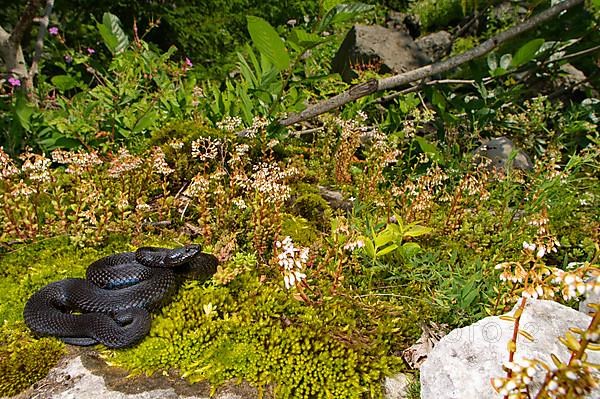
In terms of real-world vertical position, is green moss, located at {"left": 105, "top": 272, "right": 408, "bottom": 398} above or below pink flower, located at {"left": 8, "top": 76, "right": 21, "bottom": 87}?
below

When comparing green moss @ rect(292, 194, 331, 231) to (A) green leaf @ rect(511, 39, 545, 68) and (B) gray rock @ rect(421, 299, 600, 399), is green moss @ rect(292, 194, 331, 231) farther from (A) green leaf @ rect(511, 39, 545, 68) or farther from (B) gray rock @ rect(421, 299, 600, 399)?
(A) green leaf @ rect(511, 39, 545, 68)

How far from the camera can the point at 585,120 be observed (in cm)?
555

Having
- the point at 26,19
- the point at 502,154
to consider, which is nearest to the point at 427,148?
the point at 502,154

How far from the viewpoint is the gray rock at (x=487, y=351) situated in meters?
2.23

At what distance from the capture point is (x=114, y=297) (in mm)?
2965

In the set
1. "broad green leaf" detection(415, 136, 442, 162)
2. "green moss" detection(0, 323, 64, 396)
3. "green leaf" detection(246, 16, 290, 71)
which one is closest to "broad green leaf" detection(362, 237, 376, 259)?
"broad green leaf" detection(415, 136, 442, 162)

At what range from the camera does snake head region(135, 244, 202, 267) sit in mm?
3102

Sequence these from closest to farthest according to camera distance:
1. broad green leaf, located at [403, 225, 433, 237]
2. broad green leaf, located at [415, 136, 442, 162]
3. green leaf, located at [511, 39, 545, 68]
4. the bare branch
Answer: broad green leaf, located at [403, 225, 433, 237], broad green leaf, located at [415, 136, 442, 162], green leaf, located at [511, 39, 545, 68], the bare branch

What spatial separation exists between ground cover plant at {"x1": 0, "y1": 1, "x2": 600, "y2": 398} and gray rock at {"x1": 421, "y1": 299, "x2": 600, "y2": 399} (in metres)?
0.25

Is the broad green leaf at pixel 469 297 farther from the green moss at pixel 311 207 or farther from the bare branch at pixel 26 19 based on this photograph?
the bare branch at pixel 26 19

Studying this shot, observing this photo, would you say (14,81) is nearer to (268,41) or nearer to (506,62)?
(268,41)

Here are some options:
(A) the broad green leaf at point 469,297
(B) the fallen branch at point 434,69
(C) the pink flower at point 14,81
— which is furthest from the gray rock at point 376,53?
(A) the broad green leaf at point 469,297

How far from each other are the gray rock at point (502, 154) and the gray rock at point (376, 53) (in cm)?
205

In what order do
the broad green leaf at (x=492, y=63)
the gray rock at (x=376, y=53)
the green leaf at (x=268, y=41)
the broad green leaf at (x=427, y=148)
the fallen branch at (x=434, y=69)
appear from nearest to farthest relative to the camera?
the green leaf at (x=268, y=41), the broad green leaf at (x=427, y=148), the fallen branch at (x=434, y=69), the broad green leaf at (x=492, y=63), the gray rock at (x=376, y=53)
